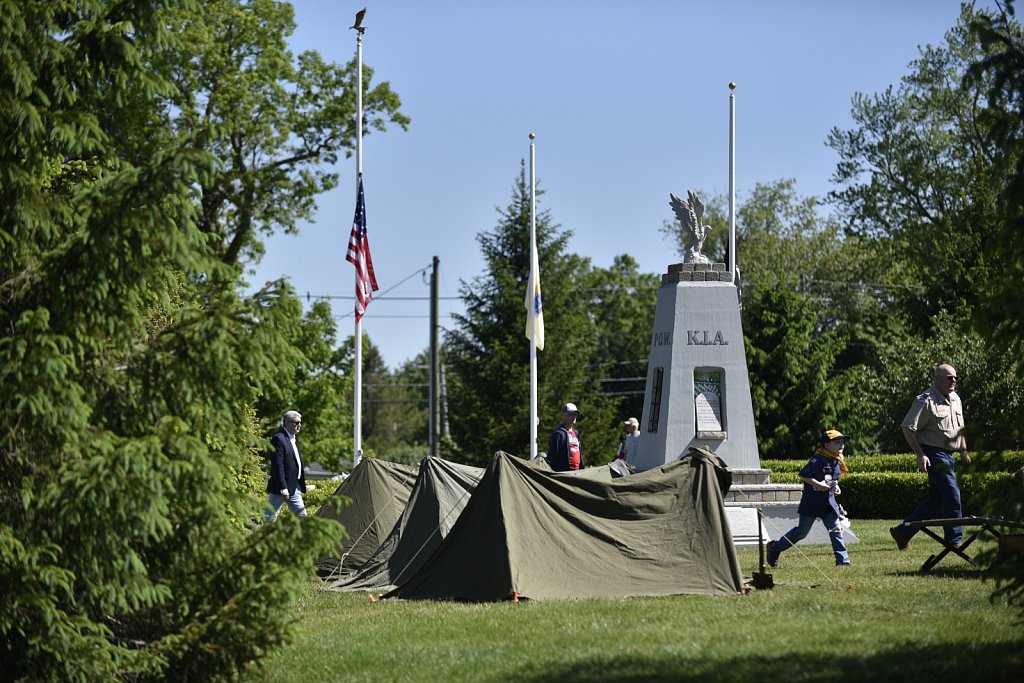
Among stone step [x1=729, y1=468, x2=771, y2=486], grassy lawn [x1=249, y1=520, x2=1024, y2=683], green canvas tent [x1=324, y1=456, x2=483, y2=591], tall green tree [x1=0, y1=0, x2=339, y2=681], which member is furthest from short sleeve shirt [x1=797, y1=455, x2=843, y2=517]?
tall green tree [x1=0, y1=0, x2=339, y2=681]

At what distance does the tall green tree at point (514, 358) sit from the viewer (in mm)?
30766

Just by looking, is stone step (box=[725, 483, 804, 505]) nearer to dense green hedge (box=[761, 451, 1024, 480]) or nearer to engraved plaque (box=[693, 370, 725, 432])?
engraved plaque (box=[693, 370, 725, 432])

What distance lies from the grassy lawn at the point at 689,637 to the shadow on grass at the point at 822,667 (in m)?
0.01

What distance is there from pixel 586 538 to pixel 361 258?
11900 mm

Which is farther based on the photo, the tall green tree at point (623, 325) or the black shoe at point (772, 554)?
the tall green tree at point (623, 325)

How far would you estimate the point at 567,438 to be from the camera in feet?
48.0

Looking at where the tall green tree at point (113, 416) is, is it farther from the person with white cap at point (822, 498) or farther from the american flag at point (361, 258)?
the american flag at point (361, 258)

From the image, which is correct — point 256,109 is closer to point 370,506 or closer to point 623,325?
point 370,506

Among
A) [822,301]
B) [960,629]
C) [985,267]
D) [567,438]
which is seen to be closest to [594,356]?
[822,301]

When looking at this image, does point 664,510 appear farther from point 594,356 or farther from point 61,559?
point 594,356

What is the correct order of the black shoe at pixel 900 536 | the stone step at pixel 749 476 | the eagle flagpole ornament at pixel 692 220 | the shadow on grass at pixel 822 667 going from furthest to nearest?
the eagle flagpole ornament at pixel 692 220 → the stone step at pixel 749 476 → the black shoe at pixel 900 536 → the shadow on grass at pixel 822 667

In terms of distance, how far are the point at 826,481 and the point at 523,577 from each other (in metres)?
3.81

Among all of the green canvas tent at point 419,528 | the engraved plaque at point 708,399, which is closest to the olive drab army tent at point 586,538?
the green canvas tent at point 419,528

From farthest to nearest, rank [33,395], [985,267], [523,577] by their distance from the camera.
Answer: [985,267]
[523,577]
[33,395]
